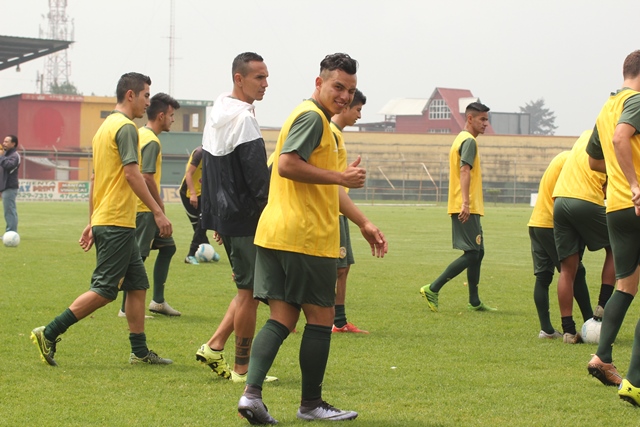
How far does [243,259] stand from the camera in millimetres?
6309

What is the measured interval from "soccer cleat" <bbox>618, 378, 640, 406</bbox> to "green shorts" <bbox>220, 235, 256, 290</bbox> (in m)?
2.51

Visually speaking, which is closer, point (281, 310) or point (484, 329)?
point (281, 310)

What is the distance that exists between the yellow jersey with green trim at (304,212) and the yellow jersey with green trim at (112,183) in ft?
7.02

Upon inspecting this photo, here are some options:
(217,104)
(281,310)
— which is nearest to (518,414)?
(281,310)

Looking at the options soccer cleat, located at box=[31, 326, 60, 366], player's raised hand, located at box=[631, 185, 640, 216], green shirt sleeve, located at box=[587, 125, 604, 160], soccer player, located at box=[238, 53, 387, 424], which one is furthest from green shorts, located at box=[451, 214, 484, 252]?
soccer player, located at box=[238, 53, 387, 424]

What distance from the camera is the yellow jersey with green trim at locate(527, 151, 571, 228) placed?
8.63m

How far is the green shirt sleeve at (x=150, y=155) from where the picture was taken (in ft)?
29.3

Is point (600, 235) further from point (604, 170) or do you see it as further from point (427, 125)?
Answer: point (427, 125)

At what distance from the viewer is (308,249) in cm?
517

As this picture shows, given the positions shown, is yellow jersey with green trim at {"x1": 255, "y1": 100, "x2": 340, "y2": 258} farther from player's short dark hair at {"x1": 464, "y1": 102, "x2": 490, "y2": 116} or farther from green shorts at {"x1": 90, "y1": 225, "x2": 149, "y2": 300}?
player's short dark hair at {"x1": 464, "y1": 102, "x2": 490, "y2": 116}

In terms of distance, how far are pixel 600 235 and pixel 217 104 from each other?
364 centimetres

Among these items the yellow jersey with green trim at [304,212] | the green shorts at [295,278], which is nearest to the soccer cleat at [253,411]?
the green shorts at [295,278]

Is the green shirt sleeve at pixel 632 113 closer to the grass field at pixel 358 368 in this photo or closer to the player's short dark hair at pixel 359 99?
the grass field at pixel 358 368

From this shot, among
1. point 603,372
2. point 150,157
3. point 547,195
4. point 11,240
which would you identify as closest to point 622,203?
point 603,372
